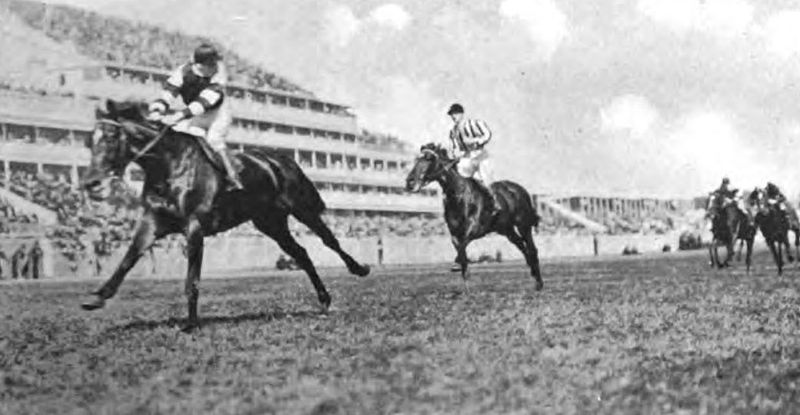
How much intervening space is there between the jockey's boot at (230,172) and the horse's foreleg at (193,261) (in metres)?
0.64

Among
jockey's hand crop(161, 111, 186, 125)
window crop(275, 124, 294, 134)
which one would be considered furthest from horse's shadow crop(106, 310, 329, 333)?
window crop(275, 124, 294, 134)

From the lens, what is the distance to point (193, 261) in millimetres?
12438

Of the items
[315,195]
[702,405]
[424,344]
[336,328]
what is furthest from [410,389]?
[315,195]

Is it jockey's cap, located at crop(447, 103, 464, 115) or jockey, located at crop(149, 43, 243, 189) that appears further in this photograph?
jockey's cap, located at crop(447, 103, 464, 115)

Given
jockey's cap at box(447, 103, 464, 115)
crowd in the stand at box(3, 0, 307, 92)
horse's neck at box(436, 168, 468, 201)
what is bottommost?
horse's neck at box(436, 168, 468, 201)

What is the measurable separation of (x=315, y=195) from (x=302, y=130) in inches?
2551

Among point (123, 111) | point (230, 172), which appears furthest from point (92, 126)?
point (123, 111)

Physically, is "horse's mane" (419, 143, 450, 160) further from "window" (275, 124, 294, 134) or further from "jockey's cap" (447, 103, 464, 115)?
"window" (275, 124, 294, 134)

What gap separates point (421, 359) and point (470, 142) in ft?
38.1

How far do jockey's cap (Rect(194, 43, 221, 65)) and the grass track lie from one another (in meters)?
2.70

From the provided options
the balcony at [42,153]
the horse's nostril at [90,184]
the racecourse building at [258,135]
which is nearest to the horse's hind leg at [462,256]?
the horse's nostril at [90,184]

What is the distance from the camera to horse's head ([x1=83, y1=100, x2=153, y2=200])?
11.9 m

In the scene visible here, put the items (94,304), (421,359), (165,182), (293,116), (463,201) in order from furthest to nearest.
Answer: (293,116) < (463,201) < (165,182) < (94,304) < (421,359)

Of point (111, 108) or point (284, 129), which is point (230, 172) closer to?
point (111, 108)
